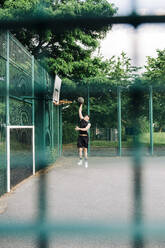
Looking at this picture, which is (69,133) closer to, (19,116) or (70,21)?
(19,116)

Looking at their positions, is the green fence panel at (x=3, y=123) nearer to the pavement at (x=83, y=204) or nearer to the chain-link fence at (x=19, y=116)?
the chain-link fence at (x=19, y=116)

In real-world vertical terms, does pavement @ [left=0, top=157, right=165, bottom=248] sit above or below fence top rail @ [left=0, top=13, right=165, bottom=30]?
below

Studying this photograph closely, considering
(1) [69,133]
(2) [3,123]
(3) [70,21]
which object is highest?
(3) [70,21]

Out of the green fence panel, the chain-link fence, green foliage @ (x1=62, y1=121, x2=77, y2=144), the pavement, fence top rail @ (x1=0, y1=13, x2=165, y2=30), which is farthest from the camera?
green foliage @ (x1=62, y1=121, x2=77, y2=144)

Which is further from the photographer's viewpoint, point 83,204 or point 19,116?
point 19,116

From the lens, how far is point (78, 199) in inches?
111

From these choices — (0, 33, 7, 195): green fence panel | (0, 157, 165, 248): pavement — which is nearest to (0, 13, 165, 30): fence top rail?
(0, 157, 165, 248): pavement

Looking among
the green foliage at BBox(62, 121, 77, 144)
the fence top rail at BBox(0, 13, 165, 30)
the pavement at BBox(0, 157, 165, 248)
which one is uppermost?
the fence top rail at BBox(0, 13, 165, 30)

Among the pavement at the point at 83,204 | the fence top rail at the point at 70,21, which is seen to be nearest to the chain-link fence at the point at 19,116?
the pavement at the point at 83,204

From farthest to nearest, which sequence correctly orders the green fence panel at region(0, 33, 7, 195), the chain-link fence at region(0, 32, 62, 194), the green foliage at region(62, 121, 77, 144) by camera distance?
the green foliage at region(62, 121, 77, 144)
the chain-link fence at region(0, 32, 62, 194)
the green fence panel at region(0, 33, 7, 195)

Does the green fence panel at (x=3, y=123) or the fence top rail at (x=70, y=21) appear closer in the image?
the fence top rail at (x=70, y=21)

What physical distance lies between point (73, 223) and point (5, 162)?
281cm

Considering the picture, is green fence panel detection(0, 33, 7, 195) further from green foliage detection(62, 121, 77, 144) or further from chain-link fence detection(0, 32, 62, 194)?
green foliage detection(62, 121, 77, 144)

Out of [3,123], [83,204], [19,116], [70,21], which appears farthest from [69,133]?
[70,21]
